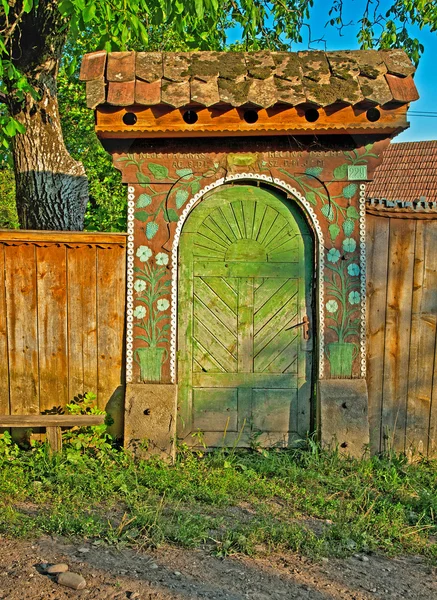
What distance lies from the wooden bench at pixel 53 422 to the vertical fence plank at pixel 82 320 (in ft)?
1.04

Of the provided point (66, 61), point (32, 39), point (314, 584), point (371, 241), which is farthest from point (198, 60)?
point (66, 61)

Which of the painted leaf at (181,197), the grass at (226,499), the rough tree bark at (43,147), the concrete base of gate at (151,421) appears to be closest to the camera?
the grass at (226,499)

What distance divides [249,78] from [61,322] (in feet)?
8.86

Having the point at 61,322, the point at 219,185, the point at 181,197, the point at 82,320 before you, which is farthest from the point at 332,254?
the point at 61,322

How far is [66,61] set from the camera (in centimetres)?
1499

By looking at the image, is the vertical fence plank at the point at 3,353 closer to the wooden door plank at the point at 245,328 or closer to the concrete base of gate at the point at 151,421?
the concrete base of gate at the point at 151,421

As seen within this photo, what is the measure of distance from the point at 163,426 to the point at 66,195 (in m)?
3.71

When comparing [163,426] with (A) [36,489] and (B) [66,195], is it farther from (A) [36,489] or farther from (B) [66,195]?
(B) [66,195]

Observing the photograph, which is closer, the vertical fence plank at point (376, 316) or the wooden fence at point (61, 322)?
the wooden fence at point (61, 322)

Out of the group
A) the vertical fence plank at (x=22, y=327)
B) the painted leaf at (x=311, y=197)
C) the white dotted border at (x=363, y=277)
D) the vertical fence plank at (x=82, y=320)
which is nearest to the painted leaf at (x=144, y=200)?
the vertical fence plank at (x=82, y=320)

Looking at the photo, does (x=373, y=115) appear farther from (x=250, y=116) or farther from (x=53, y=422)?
(x=53, y=422)

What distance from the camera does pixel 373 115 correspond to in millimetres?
5703

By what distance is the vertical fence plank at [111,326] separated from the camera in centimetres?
595

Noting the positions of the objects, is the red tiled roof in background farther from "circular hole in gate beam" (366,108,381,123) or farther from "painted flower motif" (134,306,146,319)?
"painted flower motif" (134,306,146,319)
